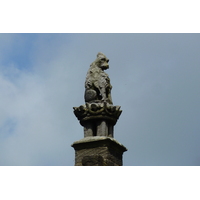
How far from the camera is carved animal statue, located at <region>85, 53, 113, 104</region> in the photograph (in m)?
10.1

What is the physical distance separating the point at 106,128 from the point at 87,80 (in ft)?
4.78

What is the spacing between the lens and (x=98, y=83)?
33.5ft

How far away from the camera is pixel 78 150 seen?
31.2 ft

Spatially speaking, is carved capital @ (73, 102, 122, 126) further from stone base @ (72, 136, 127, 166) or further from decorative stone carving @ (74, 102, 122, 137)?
stone base @ (72, 136, 127, 166)

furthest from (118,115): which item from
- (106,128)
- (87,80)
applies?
(87,80)

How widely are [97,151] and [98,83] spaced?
1.82 m

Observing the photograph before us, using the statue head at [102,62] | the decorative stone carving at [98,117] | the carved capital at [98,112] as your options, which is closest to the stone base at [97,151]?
the decorative stone carving at [98,117]

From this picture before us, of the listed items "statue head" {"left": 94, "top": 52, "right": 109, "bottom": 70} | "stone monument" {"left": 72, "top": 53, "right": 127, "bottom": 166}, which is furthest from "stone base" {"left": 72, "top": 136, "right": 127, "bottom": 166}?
"statue head" {"left": 94, "top": 52, "right": 109, "bottom": 70}

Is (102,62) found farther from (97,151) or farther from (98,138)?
(97,151)

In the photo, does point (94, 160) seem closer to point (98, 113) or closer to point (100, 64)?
point (98, 113)

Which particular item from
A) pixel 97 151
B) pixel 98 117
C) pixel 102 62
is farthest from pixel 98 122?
pixel 102 62

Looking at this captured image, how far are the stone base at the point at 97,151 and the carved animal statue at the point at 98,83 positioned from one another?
1106 mm

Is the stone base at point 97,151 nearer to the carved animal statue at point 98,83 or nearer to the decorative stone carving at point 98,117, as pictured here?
the decorative stone carving at point 98,117

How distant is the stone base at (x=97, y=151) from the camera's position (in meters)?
8.96
